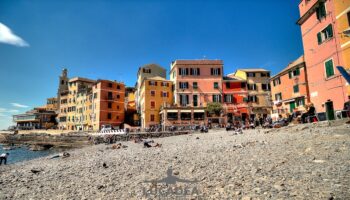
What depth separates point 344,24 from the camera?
16234 millimetres

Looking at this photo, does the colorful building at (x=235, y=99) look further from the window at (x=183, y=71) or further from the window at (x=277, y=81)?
the window at (x=277, y=81)

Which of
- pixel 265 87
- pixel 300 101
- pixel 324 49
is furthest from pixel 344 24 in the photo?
pixel 265 87

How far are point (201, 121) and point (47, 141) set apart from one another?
107ft

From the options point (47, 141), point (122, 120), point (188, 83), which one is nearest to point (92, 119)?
point (122, 120)

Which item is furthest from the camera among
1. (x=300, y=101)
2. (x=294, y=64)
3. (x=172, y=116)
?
(x=172, y=116)

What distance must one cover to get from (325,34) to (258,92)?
24893 mm

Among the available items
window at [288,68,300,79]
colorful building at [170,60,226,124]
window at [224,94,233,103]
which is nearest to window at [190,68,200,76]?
colorful building at [170,60,226,124]

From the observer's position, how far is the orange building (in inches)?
1981

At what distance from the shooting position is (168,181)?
6387 mm

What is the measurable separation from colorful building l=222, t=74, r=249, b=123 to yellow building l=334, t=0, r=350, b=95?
2612 centimetres

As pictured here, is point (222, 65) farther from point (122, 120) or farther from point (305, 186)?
point (305, 186)

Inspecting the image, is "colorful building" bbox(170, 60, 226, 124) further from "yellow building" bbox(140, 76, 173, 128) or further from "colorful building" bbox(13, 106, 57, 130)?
"colorful building" bbox(13, 106, 57, 130)

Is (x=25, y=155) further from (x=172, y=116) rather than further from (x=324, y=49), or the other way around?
(x=324, y=49)

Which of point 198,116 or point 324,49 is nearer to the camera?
point 324,49
